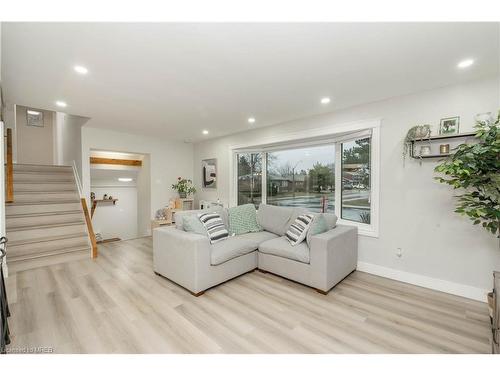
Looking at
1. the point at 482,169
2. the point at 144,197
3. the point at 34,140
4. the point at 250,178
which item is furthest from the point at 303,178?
the point at 34,140

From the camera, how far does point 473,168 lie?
2033 mm

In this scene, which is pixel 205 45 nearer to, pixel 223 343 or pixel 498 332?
pixel 223 343

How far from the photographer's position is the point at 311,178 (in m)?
4.11

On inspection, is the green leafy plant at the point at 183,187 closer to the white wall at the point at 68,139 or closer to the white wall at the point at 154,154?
the white wall at the point at 154,154

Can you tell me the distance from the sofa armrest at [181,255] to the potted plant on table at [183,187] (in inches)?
100

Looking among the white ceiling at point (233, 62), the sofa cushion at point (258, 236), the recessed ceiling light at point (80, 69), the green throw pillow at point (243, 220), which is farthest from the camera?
the green throw pillow at point (243, 220)

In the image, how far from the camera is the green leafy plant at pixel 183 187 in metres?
5.54

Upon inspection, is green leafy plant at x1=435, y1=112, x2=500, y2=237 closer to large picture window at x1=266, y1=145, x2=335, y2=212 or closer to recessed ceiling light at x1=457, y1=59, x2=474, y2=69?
recessed ceiling light at x1=457, y1=59, x2=474, y2=69

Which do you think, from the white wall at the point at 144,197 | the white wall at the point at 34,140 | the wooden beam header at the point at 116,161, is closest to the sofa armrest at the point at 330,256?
the white wall at the point at 144,197

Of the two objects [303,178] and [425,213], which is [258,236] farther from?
[425,213]

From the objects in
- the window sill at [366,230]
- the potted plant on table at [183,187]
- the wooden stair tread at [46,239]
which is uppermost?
the potted plant on table at [183,187]

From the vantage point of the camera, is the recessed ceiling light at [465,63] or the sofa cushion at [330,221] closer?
the recessed ceiling light at [465,63]
